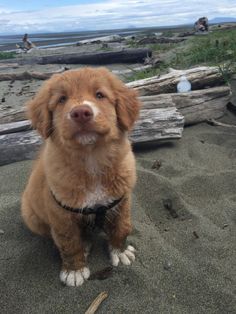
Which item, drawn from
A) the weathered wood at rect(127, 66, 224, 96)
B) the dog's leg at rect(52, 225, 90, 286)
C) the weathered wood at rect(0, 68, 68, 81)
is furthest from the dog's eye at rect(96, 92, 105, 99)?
the weathered wood at rect(0, 68, 68, 81)

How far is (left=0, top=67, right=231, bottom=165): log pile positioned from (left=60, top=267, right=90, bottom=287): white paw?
2.39 m

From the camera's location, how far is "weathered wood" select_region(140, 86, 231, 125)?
6.29 meters

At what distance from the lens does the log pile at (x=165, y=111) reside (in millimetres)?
5500

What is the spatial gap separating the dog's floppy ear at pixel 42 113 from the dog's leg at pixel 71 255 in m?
0.79

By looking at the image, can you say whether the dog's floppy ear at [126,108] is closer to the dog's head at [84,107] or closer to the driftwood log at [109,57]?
the dog's head at [84,107]

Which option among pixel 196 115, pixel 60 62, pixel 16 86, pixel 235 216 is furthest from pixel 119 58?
pixel 235 216

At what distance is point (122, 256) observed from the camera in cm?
360

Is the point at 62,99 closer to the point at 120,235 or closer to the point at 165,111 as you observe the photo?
the point at 120,235

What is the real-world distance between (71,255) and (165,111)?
2924mm

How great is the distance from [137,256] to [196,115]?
3305mm

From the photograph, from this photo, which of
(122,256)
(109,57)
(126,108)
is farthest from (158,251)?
(109,57)

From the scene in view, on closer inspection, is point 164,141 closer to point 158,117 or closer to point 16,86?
point 158,117

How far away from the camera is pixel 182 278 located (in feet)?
11.0

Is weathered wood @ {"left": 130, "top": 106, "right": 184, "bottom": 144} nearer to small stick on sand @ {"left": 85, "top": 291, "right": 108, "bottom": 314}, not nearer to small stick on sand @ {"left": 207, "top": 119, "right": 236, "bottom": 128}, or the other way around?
small stick on sand @ {"left": 207, "top": 119, "right": 236, "bottom": 128}
